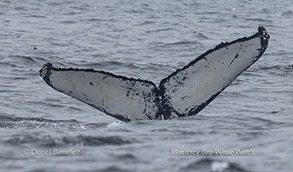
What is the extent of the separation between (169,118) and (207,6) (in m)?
30.4

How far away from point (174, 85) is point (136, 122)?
68 centimetres

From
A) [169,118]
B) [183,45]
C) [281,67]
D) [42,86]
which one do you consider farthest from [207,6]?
[169,118]

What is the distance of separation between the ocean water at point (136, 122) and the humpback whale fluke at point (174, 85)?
0.97 feet

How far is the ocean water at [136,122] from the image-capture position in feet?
25.8

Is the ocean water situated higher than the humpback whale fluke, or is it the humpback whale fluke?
the humpback whale fluke

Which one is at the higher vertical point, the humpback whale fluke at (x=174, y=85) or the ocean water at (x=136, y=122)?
the humpback whale fluke at (x=174, y=85)

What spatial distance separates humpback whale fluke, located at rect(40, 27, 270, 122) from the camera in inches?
372

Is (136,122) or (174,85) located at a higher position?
(174,85)

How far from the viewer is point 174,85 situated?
31.3 ft

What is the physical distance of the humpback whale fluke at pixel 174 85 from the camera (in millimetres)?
9438

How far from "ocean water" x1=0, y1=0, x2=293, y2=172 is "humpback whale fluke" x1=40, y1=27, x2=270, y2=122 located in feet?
0.97

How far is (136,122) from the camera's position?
9.77 meters

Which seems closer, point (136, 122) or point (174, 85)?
point (174, 85)

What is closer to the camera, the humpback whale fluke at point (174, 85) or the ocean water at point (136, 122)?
the ocean water at point (136, 122)
